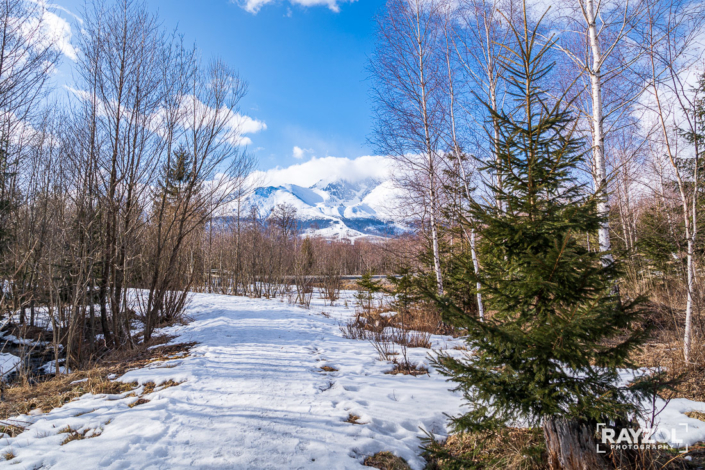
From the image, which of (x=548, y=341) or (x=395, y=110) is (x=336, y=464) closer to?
(x=548, y=341)

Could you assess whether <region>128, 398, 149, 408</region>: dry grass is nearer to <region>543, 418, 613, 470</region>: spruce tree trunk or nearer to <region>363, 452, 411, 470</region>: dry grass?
<region>363, 452, 411, 470</region>: dry grass

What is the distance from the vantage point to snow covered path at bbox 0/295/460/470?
251 centimetres

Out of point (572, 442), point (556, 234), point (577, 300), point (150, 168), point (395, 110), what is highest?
point (395, 110)

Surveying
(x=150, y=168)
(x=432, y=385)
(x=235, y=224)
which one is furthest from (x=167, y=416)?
(x=235, y=224)

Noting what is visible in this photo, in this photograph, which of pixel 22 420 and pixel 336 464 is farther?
pixel 22 420

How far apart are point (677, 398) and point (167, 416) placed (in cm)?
567

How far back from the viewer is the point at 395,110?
8133 mm

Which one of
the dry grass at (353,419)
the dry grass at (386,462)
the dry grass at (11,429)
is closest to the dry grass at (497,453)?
the dry grass at (386,462)

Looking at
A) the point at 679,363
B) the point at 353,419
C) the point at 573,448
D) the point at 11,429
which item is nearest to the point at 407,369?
the point at 353,419

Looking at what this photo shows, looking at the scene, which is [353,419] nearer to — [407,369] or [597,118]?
[407,369]

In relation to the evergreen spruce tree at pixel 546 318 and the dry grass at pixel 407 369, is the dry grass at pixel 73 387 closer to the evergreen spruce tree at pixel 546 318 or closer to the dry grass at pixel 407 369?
the dry grass at pixel 407 369

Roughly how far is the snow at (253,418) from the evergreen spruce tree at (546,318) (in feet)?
3.18

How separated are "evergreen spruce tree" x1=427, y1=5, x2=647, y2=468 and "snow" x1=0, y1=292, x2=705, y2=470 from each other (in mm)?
968

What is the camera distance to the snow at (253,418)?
2.52 meters
